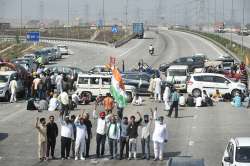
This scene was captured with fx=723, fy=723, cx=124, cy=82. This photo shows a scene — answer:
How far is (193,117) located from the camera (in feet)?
108

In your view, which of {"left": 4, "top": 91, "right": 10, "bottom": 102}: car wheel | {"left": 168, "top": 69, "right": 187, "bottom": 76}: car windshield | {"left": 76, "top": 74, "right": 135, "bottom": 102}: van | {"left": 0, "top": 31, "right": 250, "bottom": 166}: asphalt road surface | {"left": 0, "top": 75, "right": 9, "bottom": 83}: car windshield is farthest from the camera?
{"left": 168, "top": 69, "right": 187, "bottom": 76}: car windshield

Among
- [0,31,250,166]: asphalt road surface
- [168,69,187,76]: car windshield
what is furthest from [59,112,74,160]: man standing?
[168,69,187,76]: car windshield

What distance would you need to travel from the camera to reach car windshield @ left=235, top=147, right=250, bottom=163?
58.1 ft

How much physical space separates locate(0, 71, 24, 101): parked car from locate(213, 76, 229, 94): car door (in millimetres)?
10969

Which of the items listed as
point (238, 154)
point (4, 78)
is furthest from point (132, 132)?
point (4, 78)

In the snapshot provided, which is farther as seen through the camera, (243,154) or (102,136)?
(102,136)

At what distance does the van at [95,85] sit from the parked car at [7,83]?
344 centimetres

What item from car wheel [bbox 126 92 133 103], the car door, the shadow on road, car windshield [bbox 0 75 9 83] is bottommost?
the shadow on road

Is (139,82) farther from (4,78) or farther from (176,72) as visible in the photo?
(4,78)

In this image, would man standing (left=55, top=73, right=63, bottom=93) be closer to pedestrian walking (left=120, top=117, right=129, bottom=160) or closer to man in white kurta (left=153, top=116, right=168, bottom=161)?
pedestrian walking (left=120, top=117, right=129, bottom=160)

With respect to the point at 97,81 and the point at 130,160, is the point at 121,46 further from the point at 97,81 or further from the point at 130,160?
the point at 130,160

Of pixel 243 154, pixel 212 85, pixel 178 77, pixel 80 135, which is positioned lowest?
pixel 80 135

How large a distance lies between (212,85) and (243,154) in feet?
76.1

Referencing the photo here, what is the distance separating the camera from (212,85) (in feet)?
134
